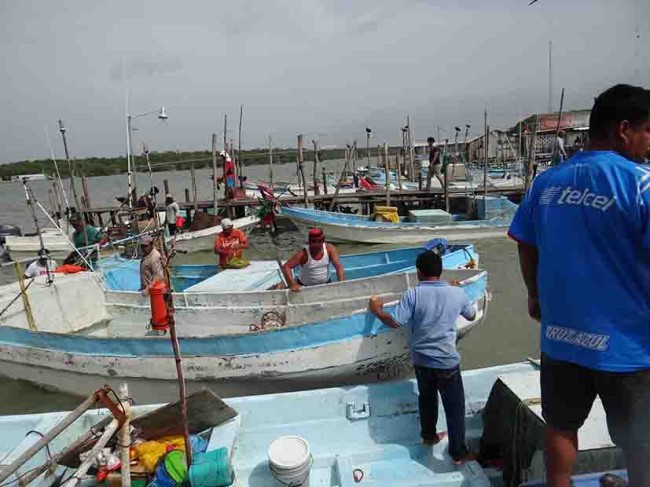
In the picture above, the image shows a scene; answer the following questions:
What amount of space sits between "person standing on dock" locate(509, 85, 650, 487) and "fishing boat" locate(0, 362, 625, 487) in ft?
2.59

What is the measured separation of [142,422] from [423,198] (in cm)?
1789

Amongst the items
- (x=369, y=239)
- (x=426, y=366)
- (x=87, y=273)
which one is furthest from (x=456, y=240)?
(x=426, y=366)

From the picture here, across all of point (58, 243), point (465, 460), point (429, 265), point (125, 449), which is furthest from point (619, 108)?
point (58, 243)

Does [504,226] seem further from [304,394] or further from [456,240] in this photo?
[304,394]

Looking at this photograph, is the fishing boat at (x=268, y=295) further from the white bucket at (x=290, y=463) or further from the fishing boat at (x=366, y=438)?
the white bucket at (x=290, y=463)

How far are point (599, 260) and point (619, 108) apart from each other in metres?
0.61

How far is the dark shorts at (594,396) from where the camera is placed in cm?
180

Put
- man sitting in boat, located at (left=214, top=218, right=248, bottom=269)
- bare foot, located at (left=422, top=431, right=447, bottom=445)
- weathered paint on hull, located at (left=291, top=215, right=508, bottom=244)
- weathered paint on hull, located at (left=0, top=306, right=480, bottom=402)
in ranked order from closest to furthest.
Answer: bare foot, located at (left=422, top=431, right=447, bottom=445)
weathered paint on hull, located at (left=0, top=306, right=480, bottom=402)
man sitting in boat, located at (left=214, top=218, right=248, bottom=269)
weathered paint on hull, located at (left=291, top=215, right=508, bottom=244)

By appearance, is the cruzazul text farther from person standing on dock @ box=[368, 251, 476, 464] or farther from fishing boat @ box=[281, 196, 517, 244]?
fishing boat @ box=[281, 196, 517, 244]

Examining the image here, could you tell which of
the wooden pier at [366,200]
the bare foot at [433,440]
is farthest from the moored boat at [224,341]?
the wooden pier at [366,200]

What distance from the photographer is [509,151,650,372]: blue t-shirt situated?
67.7 inches

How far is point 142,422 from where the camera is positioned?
11.8 feet

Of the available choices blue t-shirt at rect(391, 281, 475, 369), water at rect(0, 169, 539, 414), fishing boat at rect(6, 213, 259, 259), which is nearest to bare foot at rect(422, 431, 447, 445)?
blue t-shirt at rect(391, 281, 475, 369)

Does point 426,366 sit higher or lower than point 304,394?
higher
